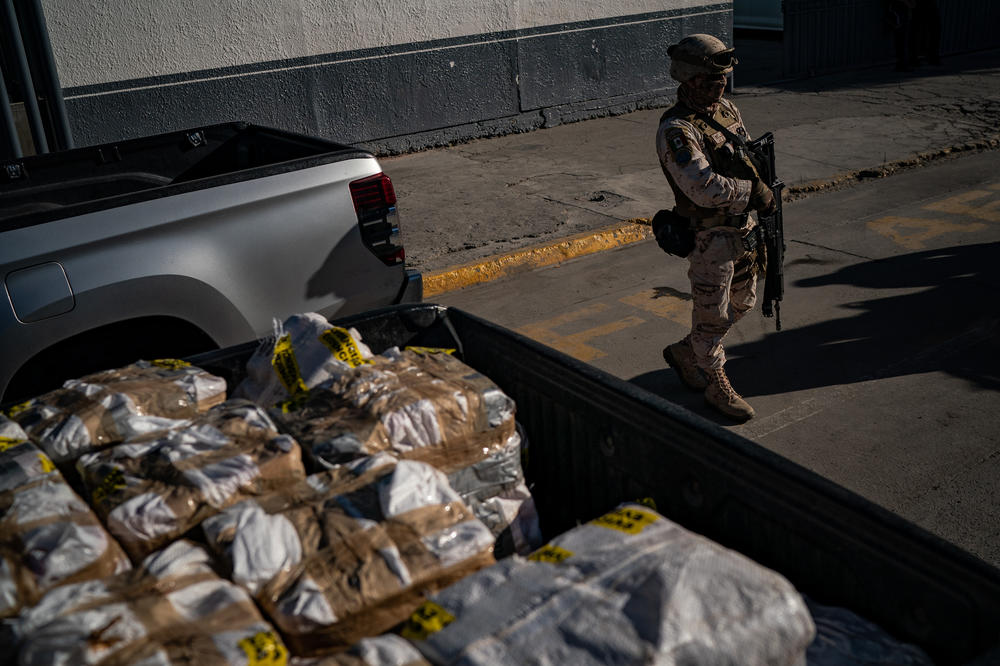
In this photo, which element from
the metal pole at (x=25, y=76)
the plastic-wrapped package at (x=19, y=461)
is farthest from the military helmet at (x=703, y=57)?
the metal pole at (x=25, y=76)

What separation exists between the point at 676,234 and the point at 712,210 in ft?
0.74

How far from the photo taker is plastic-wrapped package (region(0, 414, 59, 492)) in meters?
2.21

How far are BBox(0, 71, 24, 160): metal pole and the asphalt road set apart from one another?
4404 mm

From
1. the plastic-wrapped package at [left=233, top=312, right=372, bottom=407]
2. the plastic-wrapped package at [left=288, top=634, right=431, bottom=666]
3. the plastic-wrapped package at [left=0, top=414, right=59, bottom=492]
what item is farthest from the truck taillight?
the plastic-wrapped package at [left=288, top=634, right=431, bottom=666]

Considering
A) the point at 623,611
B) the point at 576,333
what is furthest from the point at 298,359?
the point at 576,333

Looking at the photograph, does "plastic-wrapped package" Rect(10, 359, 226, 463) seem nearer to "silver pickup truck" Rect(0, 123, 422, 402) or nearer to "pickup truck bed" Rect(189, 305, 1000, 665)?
"pickup truck bed" Rect(189, 305, 1000, 665)

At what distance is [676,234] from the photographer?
477 cm

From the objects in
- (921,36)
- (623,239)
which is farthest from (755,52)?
(623,239)

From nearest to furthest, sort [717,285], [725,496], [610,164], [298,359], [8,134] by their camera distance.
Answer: [725,496] → [298,359] → [717,285] → [8,134] → [610,164]

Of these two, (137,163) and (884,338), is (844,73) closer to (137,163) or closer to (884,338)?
(884,338)

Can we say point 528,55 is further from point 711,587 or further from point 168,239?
Result: point 711,587

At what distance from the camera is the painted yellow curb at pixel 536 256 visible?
7.29 meters

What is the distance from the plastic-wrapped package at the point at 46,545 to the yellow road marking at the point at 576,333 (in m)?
3.98

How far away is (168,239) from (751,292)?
3022mm
